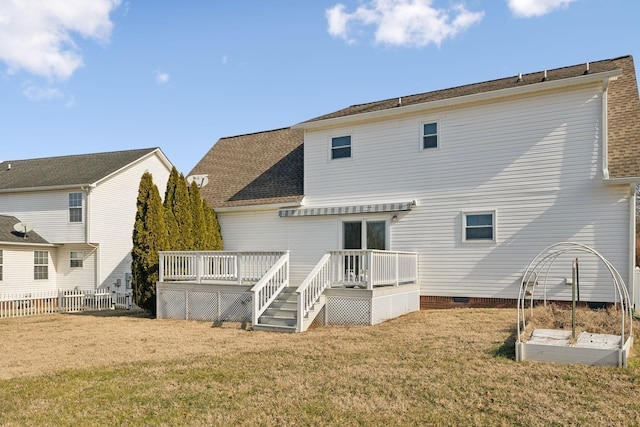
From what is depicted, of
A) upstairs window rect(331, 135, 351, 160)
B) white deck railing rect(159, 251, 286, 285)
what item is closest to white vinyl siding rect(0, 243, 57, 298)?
white deck railing rect(159, 251, 286, 285)

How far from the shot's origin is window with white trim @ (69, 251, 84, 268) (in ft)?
71.6

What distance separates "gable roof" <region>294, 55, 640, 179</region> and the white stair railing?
5638 mm

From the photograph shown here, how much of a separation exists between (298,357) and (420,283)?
7114 millimetres

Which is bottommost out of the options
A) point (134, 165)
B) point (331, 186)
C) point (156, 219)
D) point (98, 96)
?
point (156, 219)

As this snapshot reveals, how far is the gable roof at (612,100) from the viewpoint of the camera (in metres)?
12.5

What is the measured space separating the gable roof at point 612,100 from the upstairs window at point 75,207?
11.0m

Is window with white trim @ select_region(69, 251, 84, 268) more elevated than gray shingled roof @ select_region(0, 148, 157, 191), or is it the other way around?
gray shingled roof @ select_region(0, 148, 157, 191)

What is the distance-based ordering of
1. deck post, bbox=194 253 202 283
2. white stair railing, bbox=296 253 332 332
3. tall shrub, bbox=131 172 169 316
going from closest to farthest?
white stair railing, bbox=296 253 332 332 → deck post, bbox=194 253 202 283 → tall shrub, bbox=131 172 169 316

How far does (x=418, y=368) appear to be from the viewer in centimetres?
740

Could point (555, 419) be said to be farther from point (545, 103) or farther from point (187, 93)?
point (187, 93)

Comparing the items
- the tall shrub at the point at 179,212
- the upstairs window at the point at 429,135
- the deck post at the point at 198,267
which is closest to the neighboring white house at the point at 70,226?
the tall shrub at the point at 179,212

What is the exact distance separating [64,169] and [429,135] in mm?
17579

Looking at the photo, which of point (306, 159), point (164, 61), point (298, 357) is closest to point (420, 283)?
point (306, 159)

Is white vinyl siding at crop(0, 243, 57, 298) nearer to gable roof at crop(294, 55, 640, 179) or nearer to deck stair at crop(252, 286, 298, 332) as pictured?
gable roof at crop(294, 55, 640, 179)
